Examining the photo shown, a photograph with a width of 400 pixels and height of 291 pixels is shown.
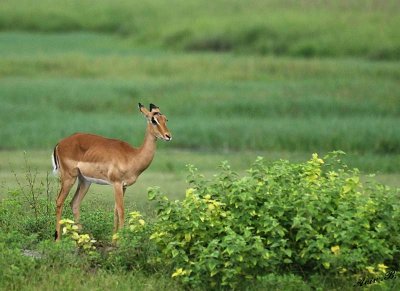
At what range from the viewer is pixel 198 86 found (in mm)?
26078

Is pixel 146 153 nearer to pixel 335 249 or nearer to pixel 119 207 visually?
pixel 119 207

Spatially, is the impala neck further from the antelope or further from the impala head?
the impala head

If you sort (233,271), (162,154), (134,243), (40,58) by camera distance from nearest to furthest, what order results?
(233,271) < (134,243) < (162,154) < (40,58)

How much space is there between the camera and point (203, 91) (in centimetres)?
2541

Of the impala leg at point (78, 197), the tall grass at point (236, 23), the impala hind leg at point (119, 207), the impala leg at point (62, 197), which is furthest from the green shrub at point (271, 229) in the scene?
the tall grass at point (236, 23)

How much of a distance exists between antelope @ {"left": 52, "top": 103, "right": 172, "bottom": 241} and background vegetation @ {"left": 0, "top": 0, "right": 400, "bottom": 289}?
496 millimetres

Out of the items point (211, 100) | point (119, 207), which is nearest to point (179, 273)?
point (119, 207)

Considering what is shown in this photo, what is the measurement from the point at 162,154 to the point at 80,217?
28.8 ft

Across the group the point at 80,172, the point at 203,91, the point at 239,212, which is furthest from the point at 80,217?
the point at 203,91

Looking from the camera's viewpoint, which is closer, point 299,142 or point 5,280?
point 5,280

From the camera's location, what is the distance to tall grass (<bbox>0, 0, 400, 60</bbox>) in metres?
31.8

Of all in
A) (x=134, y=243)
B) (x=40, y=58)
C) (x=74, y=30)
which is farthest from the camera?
(x=74, y=30)

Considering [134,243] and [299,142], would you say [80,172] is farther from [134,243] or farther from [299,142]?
[299,142]

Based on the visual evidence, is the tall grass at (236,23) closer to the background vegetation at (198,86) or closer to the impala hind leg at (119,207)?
the background vegetation at (198,86)
